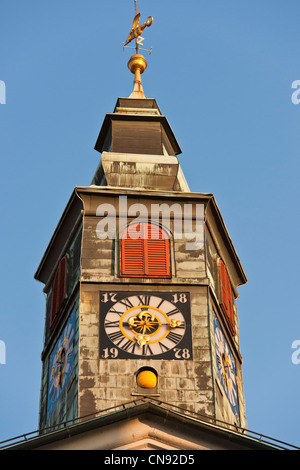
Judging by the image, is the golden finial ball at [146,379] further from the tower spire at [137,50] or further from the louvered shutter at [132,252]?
the tower spire at [137,50]

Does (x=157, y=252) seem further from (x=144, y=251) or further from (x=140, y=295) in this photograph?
(x=140, y=295)

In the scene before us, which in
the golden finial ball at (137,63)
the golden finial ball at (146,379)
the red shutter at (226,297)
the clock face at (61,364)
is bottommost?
the golden finial ball at (146,379)

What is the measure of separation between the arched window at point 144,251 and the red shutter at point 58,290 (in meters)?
2.26

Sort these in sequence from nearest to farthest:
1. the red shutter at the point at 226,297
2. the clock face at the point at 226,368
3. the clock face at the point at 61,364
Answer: the clock face at the point at 61,364 → the clock face at the point at 226,368 → the red shutter at the point at 226,297

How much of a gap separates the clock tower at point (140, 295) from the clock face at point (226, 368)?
0.07 m

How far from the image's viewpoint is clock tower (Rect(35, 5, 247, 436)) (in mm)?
48125

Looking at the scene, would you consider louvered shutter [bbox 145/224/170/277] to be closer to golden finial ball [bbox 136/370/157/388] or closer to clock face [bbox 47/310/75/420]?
clock face [bbox 47/310/75/420]

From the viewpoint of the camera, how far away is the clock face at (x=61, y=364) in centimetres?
4953

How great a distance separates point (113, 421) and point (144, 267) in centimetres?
1114

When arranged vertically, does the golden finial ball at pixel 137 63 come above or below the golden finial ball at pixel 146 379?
above

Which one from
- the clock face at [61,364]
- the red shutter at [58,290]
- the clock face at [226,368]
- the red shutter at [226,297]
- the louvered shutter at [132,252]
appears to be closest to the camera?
the clock face at [61,364]

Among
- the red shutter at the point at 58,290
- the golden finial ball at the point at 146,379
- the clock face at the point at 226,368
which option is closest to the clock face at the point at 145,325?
the golden finial ball at the point at 146,379

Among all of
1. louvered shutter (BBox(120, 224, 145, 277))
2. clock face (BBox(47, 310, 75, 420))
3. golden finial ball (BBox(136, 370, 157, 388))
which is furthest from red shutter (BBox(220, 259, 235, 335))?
clock face (BBox(47, 310, 75, 420))

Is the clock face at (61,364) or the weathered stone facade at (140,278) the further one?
the clock face at (61,364)
